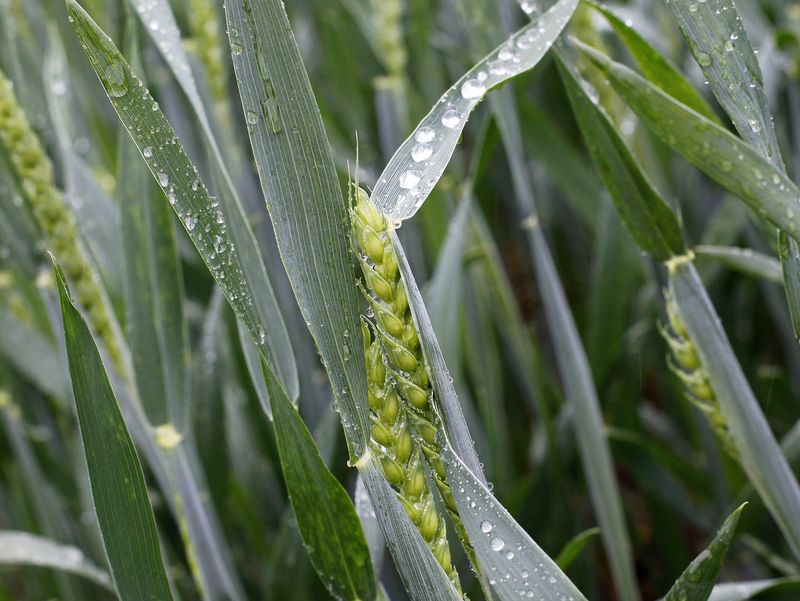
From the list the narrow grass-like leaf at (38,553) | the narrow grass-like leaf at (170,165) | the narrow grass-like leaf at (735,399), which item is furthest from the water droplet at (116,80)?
the narrow grass-like leaf at (38,553)

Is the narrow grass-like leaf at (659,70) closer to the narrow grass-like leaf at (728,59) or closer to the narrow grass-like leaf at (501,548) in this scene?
the narrow grass-like leaf at (728,59)

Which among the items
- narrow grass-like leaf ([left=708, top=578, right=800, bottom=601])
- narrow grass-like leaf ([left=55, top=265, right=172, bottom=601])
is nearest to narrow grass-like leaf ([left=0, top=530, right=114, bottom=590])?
narrow grass-like leaf ([left=55, top=265, right=172, bottom=601])

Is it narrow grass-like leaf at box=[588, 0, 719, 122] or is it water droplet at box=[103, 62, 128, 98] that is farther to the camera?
narrow grass-like leaf at box=[588, 0, 719, 122]

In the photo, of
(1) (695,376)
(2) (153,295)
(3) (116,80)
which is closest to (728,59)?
(1) (695,376)

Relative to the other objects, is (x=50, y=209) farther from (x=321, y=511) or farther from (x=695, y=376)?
(x=695, y=376)

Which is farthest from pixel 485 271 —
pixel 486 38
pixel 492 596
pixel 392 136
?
pixel 492 596

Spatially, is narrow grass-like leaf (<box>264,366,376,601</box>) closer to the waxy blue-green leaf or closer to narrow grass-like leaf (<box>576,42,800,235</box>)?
the waxy blue-green leaf
